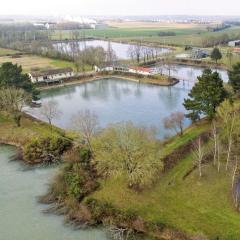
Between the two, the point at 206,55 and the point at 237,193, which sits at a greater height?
the point at 206,55

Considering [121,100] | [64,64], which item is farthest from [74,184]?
[64,64]

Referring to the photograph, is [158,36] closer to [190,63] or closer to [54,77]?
[190,63]

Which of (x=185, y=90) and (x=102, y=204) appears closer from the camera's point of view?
(x=102, y=204)

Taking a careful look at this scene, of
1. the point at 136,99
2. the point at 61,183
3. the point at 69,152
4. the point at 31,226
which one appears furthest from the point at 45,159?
the point at 136,99

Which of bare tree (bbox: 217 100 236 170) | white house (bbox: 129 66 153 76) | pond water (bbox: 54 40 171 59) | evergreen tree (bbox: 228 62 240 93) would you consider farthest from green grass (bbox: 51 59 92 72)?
bare tree (bbox: 217 100 236 170)

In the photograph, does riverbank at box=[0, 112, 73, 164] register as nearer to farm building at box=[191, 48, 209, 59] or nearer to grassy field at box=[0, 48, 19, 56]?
farm building at box=[191, 48, 209, 59]

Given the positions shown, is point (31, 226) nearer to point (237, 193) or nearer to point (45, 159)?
point (45, 159)

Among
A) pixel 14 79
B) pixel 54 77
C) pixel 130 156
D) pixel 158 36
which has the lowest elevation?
pixel 130 156
